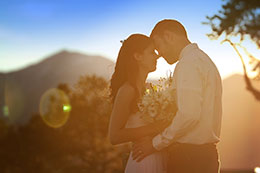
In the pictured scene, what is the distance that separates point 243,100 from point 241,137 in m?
34.7

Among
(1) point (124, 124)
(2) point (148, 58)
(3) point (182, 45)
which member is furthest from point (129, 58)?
(1) point (124, 124)

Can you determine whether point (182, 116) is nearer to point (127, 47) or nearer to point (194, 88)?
point (194, 88)

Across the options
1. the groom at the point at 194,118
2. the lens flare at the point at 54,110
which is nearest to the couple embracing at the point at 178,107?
the groom at the point at 194,118

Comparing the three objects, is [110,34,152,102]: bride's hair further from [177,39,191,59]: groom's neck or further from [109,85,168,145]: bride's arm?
[177,39,191,59]: groom's neck

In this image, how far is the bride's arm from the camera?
419cm

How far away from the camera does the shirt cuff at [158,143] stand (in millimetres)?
3972

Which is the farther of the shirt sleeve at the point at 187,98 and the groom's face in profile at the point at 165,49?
the groom's face in profile at the point at 165,49

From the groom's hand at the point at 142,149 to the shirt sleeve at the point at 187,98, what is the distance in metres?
0.54

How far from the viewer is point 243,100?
5920 inches

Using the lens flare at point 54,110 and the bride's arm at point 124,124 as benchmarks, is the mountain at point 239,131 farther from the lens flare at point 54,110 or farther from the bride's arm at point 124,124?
the bride's arm at point 124,124

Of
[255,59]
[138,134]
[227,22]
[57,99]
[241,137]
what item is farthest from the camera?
[241,137]

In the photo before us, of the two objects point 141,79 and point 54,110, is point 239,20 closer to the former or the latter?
point 141,79

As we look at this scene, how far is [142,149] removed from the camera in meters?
4.27

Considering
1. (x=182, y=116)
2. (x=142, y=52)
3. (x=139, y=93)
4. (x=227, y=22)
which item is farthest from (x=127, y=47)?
(x=227, y=22)
